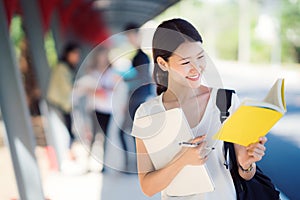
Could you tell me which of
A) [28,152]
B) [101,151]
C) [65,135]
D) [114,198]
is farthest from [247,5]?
[65,135]

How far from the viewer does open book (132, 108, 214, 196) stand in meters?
1.37

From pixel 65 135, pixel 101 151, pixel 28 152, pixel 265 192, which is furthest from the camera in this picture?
pixel 65 135

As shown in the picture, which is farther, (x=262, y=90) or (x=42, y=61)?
(x=42, y=61)

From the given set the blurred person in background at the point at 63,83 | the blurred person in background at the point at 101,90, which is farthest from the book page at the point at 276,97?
the blurred person in background at the point at 63,83

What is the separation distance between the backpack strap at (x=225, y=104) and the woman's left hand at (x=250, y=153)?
30 millimetres

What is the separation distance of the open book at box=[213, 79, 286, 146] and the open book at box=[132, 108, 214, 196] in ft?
0.37

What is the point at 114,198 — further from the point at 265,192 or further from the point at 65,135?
the point at 65,135

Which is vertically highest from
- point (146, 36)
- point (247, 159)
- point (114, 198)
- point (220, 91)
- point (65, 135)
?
point (146, 36)

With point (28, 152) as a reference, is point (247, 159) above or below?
above

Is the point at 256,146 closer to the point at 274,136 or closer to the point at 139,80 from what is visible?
the point at 274,136

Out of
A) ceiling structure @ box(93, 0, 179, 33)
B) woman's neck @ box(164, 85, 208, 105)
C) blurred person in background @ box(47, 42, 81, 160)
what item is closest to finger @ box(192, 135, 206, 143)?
woman's neck @ box(164, 85, 208, 105)

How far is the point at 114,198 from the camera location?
70.8 inches

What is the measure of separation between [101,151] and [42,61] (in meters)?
2.92

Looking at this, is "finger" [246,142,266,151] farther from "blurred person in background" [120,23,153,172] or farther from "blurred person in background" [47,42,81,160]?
"blurred person in background" [47,42,81,160]
